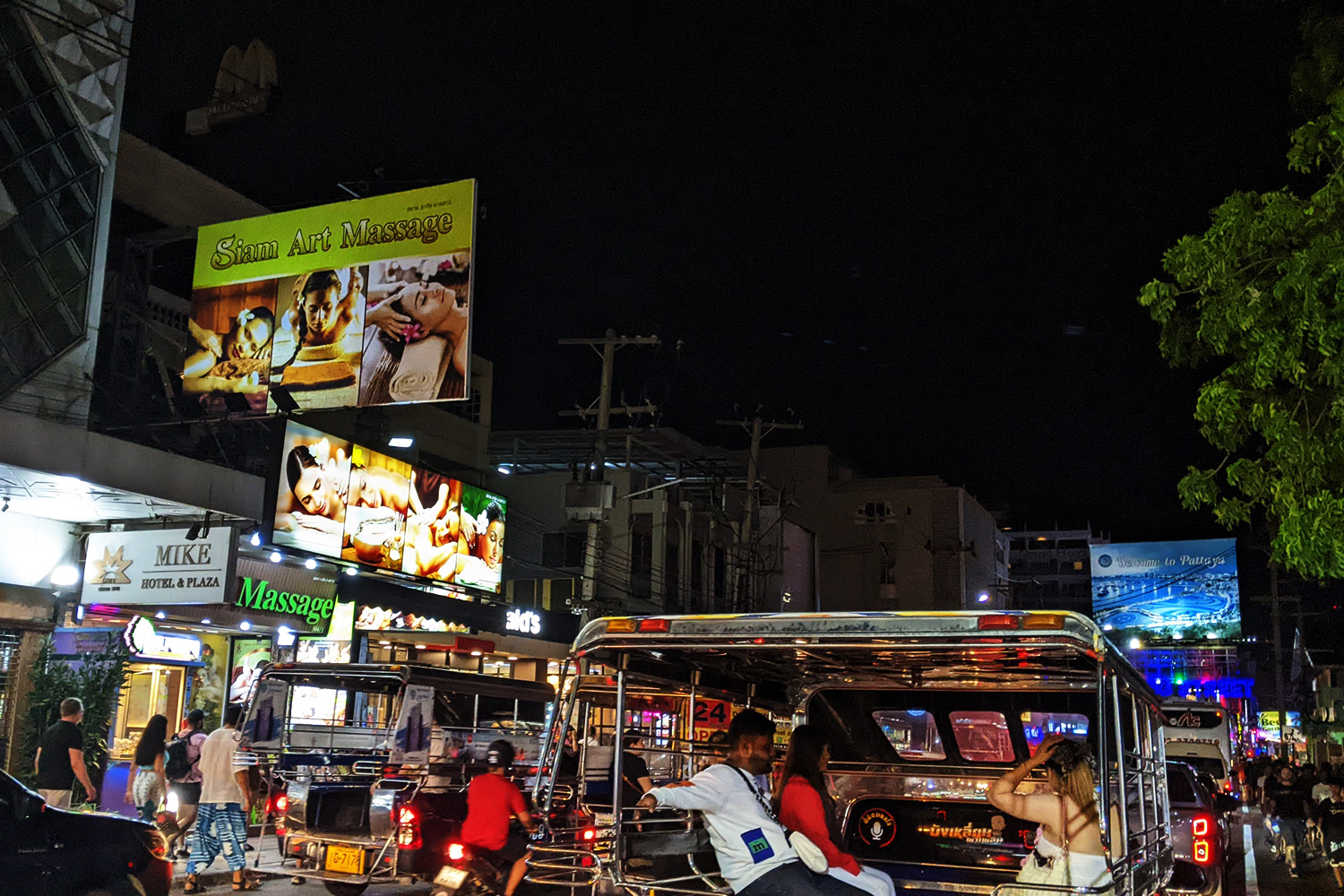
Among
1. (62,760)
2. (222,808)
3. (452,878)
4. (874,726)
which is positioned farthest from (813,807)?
(62,760)

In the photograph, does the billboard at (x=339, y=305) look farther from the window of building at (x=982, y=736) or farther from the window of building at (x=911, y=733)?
the window of building at (x=982, y=736)

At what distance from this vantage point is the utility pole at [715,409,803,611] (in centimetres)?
4419

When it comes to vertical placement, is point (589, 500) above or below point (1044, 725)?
above

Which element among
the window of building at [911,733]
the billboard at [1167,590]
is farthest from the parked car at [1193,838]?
the billboard at [1167,590]

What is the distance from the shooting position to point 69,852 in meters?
8.18

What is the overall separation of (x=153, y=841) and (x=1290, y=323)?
30.8 ft

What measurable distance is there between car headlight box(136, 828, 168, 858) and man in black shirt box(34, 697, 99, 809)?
12.9ft

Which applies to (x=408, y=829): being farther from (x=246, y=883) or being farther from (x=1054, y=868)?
(x=1054, y=868)

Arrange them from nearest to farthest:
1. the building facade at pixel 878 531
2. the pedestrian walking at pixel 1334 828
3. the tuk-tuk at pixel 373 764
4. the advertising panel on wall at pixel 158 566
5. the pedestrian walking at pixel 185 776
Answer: the tuk-tuk at pixel 373 764 < the pedestrian walking at pixel 185 776 < the advertising panel on wall at pixel 158 566 < the pedestrian walking at pixel 1334 828 < the building facade at pixel 878 531

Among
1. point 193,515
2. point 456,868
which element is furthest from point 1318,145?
point 193,515

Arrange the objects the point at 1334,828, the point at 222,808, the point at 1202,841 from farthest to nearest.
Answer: the point at 1334,828, the point at 222,808, the point at 1202,841

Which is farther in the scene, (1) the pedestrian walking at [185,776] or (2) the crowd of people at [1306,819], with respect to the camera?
(2) the crowd of people at [1306,819]

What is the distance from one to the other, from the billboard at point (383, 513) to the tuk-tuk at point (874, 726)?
47.8ft

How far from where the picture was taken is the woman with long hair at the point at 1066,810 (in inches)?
258
